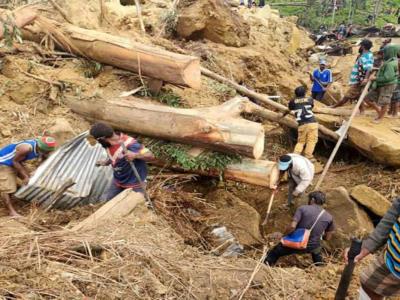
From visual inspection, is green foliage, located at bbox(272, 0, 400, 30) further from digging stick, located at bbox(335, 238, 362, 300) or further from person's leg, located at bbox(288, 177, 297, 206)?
digging stick, located at bbox(335, 238, 362, 300)

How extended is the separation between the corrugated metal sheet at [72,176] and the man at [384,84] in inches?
199

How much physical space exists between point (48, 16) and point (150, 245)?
17.4 feet

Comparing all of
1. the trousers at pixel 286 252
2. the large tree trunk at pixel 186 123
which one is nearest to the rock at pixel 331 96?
the large tree trunk at pixel 186 123

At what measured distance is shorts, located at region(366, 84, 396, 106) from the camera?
7.67 meters

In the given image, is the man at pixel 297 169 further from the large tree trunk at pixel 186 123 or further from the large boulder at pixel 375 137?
the large boulder at pixel 375 137

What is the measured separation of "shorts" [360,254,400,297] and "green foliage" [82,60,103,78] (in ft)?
16.8

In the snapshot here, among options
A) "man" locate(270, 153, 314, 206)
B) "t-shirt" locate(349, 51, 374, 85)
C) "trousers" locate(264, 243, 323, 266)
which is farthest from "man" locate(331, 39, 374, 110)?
"trousers" locate(264, 243, 323, 266)

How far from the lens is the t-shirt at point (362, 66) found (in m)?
7.99

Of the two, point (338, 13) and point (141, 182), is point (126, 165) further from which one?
point (338, 13)

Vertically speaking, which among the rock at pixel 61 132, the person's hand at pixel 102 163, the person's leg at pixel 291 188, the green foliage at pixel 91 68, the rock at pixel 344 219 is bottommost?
the rock at pixel 344 219

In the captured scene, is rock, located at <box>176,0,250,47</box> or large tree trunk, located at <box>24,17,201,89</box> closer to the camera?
large tree trunk, located at <box>24,17,201,89</box>

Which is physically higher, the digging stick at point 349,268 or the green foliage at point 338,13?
the digging stick at point 349,268

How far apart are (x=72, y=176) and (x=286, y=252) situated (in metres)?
2.74

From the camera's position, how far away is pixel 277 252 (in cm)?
528
